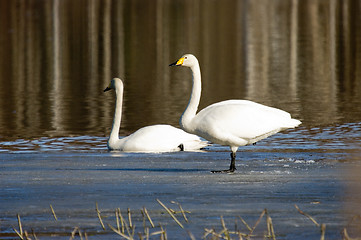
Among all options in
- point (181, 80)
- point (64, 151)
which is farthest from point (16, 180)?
point (181, 80)

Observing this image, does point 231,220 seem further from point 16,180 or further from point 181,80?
point 181,80

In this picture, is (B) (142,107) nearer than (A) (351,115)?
No

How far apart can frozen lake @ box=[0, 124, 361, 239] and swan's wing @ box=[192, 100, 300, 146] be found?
1.40 feet

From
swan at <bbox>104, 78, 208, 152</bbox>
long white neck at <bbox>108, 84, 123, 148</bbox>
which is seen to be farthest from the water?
swan at <bbox>104, 78, 208, 152</bbox>

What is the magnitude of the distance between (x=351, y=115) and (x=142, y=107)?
15.0 ft

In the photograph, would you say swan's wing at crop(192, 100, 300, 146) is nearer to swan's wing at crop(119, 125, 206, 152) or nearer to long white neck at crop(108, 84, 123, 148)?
swan's wing at crop(119, 125, 206, 152)

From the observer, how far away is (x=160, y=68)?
28688mm

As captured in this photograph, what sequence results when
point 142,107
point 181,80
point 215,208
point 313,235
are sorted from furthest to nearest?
point 181,80
point 142,107
point 215,208
point 313,235

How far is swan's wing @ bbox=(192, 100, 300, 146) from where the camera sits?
1012cm

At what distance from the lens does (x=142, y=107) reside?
18.7 m

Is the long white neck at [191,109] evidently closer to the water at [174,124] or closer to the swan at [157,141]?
the water at [174,124]

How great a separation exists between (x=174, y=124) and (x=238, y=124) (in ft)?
18.9

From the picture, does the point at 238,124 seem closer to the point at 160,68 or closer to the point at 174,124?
the point at 174,124

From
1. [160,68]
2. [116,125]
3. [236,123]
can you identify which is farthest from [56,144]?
[160,68]
